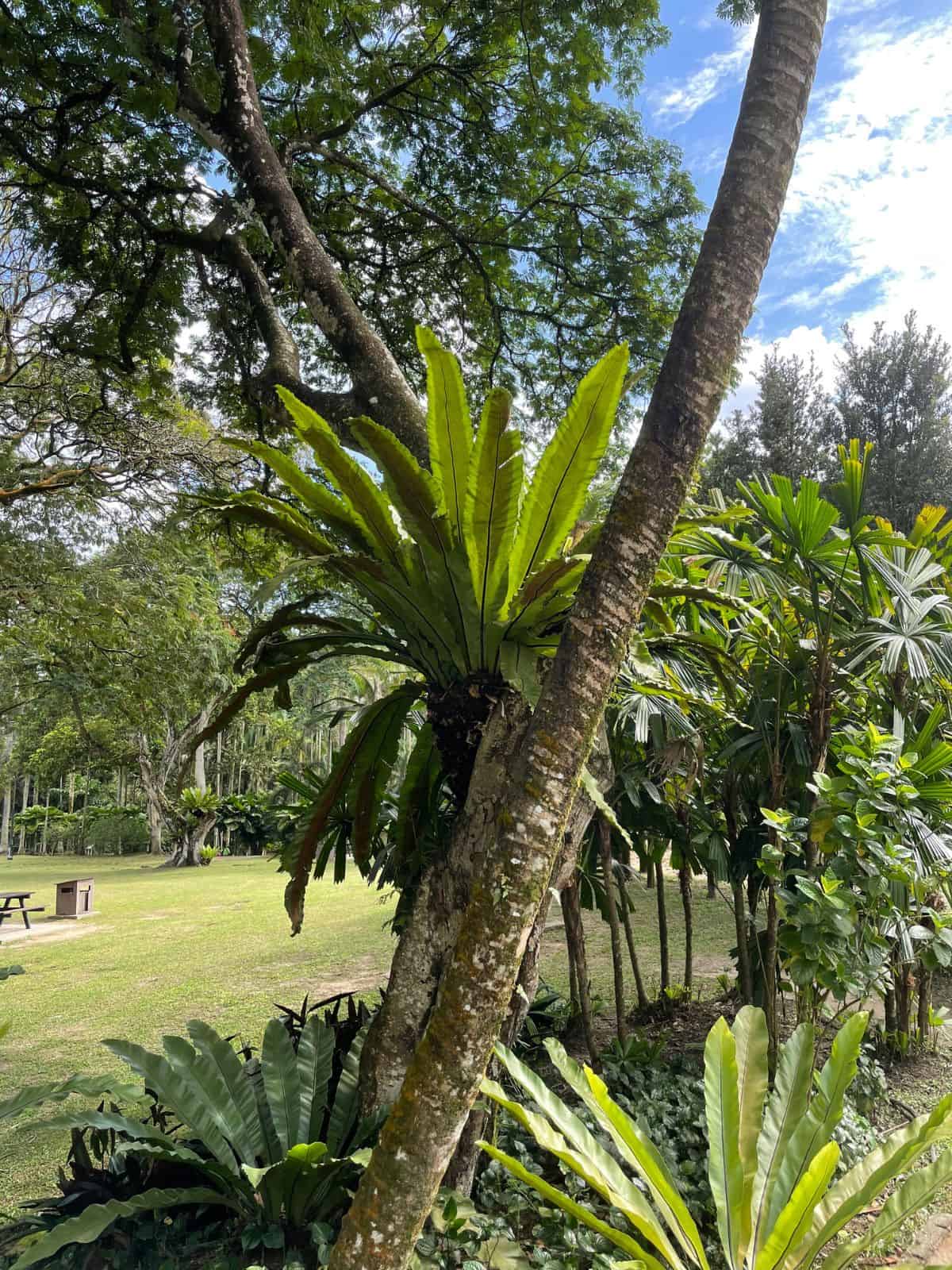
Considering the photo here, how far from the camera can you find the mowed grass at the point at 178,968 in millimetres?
4547

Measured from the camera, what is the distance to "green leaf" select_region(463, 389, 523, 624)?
202cm

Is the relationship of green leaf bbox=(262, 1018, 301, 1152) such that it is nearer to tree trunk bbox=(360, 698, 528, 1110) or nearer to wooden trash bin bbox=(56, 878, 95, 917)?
tree trunk bbox=(360, 698, 528, 1110)

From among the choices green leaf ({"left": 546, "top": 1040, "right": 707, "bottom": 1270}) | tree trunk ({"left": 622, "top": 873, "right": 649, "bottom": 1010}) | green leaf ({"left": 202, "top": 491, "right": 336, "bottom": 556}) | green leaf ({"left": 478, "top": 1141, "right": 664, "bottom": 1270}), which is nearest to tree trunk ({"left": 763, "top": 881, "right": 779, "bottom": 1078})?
tree trunk ({"left": 622, "top": 873, "right": 649, "bottom": 1010})

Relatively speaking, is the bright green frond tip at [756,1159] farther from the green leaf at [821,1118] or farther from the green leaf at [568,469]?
the green leaf at [568,469]

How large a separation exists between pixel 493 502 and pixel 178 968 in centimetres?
663

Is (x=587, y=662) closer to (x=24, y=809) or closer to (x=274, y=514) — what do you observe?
(x=274, y=514)

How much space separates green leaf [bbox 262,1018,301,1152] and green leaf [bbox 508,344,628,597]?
178cm

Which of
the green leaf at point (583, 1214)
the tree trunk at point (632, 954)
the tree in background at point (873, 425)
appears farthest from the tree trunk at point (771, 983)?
the tree in background at point (873, 425)

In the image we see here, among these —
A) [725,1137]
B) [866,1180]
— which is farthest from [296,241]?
[866,1180]

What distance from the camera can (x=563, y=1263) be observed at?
2076 millimetres

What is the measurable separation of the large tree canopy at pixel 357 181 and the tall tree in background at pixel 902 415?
44.9 ft

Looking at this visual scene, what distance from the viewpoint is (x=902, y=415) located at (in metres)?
18.3

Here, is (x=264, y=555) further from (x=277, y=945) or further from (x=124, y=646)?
(x=277, y=945)

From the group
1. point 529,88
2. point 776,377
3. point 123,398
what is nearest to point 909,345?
point 776,377
